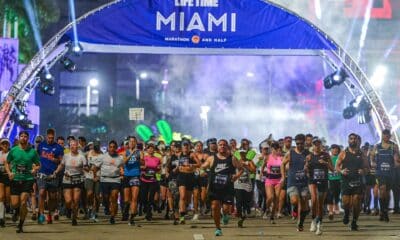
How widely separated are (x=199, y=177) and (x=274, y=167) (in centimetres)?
184

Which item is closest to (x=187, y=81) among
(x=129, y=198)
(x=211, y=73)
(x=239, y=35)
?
(x=211, y=73)

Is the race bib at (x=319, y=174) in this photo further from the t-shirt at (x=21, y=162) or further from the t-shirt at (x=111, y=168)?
the t-shirt at (x=21, y=162)

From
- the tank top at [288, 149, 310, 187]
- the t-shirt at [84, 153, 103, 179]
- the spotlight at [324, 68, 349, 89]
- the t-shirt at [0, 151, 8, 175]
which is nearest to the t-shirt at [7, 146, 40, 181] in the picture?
the t-shirt at [0, 151, 8, 175]

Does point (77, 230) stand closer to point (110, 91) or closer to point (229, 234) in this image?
point (229, 234)

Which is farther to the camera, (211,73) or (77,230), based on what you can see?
(211,73)

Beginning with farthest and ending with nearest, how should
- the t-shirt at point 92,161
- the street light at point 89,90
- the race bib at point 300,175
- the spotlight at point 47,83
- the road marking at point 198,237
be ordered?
the street light at point 89,90
the spotlight at point 47,83
the t-shirt at point 92,161
the race bib at point 300,175
the road marking at point 198,237

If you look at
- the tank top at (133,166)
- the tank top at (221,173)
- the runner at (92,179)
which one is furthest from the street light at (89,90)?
the tank top at (221,173)

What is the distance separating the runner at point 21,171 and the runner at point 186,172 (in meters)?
3.51

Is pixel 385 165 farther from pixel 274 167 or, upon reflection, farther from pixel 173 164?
pixel 173 164

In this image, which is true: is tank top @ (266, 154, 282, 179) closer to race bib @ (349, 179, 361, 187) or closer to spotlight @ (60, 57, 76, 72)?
race bib @ (349, 179, 361, 187)

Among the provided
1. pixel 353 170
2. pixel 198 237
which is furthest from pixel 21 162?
pixel 353 170

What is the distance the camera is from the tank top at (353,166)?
47.4ft

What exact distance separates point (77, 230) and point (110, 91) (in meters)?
70.7

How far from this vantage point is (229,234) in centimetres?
1345
